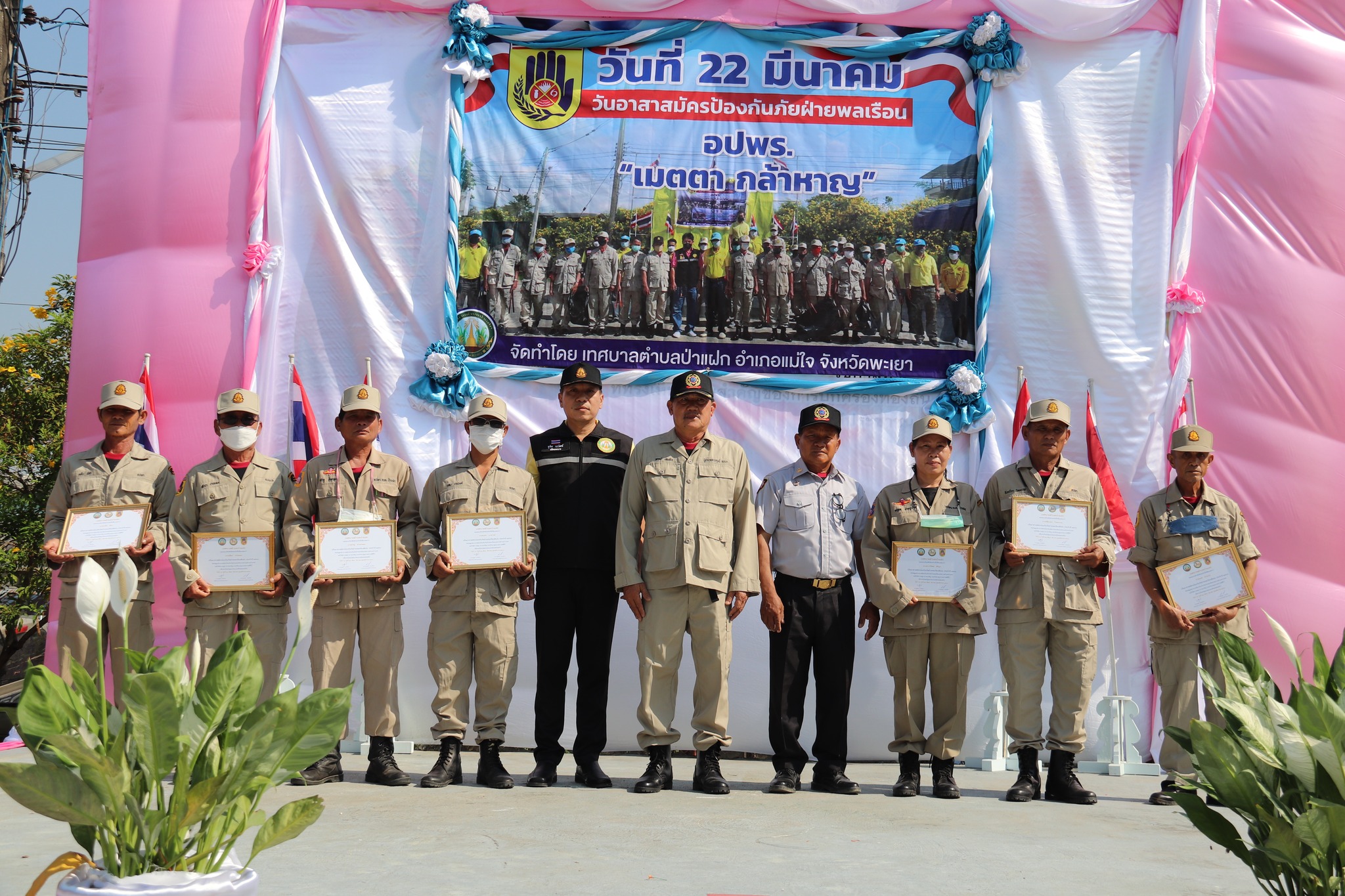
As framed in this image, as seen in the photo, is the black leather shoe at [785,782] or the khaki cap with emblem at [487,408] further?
the khaki cap with emblem at [487,408]

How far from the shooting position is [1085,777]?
5.34m

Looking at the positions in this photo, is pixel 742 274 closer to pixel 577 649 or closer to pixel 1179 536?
pixel 577 649

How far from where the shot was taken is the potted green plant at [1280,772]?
6.20ft

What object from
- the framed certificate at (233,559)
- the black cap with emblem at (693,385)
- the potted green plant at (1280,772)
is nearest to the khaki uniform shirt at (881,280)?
the black cap with emblem at (693,385)

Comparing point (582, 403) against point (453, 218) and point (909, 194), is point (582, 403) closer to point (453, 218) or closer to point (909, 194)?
point (453, 218)

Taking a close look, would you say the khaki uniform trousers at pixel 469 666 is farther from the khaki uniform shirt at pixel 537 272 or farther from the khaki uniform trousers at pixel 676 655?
the khaki uniform shirt at pixel 537 272

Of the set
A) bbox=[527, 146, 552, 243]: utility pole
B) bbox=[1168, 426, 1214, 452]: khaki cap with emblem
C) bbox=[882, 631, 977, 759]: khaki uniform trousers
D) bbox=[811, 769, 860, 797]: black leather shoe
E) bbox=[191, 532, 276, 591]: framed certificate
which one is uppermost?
bbox=[527, 146, 552, 243]: utility pole

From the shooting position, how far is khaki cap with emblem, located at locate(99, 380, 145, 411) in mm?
5082

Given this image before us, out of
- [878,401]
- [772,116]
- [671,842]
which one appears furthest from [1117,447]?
[671,842]

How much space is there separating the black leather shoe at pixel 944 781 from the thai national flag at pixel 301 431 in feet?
10.2

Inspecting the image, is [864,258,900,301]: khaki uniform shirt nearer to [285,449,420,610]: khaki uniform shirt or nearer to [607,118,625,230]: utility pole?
[607,118,625,230]: utility pole

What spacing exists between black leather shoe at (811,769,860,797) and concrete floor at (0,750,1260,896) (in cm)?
11

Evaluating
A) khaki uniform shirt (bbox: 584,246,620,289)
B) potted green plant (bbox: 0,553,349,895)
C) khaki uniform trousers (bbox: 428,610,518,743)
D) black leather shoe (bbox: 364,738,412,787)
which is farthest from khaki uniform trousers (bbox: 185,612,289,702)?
potted green plant (bbox: 0,553,349,895)

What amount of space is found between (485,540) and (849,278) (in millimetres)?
2280
